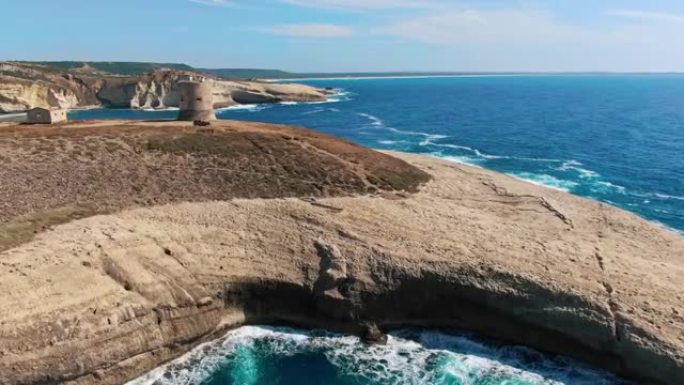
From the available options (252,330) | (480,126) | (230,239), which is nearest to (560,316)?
(252,330)

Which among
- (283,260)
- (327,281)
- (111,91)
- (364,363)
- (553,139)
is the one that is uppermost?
(111,91)

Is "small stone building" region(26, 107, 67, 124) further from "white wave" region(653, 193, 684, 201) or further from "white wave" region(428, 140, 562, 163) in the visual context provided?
"white wave" region(653, 193, 684, 201)

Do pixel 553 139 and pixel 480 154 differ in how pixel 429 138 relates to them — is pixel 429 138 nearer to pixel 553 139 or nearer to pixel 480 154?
pixel 480 154

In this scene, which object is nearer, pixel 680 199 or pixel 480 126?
pixel 680 199

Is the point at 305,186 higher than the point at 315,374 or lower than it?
higher

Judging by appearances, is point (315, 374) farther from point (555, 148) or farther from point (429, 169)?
point (555, 148)

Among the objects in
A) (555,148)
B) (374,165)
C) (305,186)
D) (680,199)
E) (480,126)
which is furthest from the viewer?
(480,126)

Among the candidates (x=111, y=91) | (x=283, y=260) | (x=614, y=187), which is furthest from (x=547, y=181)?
(x=111, y=91)
